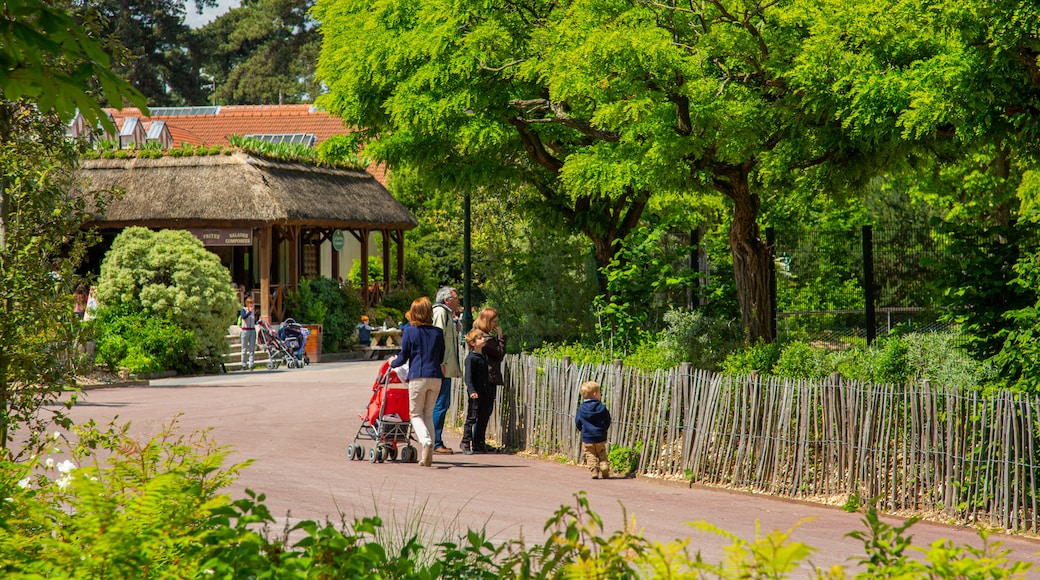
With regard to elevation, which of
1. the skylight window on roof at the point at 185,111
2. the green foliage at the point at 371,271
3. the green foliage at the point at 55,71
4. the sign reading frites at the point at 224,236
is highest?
the skylight window on roof at the point at 185,111

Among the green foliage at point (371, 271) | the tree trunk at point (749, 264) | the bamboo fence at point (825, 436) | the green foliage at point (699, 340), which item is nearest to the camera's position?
the bamboo fence at point (825, 436)

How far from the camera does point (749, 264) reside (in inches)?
513

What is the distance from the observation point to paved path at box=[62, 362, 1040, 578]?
8109 mm

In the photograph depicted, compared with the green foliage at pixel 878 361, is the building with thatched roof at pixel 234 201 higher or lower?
higher

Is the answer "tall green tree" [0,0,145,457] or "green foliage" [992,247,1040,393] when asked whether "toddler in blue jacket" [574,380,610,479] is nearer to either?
"green foliage" [992,247,1040,393]

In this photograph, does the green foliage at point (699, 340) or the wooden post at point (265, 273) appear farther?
the wooden post at point (265, 273)

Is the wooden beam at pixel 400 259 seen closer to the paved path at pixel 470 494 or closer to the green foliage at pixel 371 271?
the green foliage at pixel 371 271

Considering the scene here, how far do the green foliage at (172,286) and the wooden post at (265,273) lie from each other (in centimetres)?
500

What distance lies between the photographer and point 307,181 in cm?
3456

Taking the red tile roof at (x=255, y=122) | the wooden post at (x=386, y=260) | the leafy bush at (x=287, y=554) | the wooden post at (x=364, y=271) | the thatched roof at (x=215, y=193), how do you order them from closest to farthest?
the leafy bush at (x=287, y=554), the thatched roof at (x=215, y=193), the wooden post at (x=364, y=271), the wooden post at (x=386, y=260), the red tile roof at (x=255, y=122)

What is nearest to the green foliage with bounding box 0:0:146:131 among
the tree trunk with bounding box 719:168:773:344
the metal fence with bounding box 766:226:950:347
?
the tree trunk with bounding box 719:168:773:344

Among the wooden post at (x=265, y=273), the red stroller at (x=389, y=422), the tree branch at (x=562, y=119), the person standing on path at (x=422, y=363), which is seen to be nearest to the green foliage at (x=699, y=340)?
the tree branch at (x=562, y=119)

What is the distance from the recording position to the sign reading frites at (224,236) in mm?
31205

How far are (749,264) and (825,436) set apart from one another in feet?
12.1
